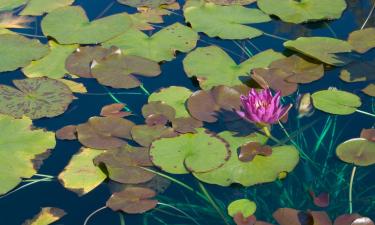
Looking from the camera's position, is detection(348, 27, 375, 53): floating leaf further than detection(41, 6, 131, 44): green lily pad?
No

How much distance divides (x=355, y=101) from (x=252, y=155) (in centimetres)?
53

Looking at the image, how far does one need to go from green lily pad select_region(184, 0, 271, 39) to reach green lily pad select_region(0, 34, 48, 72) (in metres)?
0.72

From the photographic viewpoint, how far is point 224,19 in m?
2.80

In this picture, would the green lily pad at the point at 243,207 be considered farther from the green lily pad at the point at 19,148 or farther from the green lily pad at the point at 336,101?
the green lily pad at the point at 19,148

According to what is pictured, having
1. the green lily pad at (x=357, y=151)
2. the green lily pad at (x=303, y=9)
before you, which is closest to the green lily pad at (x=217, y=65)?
the green lily pad at (x=303, y=9)

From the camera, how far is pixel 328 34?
2740mm

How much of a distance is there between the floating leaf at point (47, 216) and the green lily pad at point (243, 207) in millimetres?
565

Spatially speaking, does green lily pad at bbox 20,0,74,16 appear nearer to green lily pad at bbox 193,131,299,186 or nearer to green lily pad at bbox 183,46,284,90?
green lily pad at bbox 183,46,284,90

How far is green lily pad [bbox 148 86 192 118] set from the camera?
2294 millimetres

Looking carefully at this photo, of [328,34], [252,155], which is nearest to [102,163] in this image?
[252,155]

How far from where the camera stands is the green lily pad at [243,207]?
6.07ft

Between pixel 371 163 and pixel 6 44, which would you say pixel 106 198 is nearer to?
pixel 371 163

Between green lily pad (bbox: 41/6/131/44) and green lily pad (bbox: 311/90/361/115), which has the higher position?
green lily pad (bbox: 41/6/131/44)

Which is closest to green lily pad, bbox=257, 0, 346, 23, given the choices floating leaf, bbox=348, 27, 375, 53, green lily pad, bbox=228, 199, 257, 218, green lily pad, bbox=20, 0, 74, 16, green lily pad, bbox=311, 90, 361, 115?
floating leaf, bbox=348, 27, 375, 53
